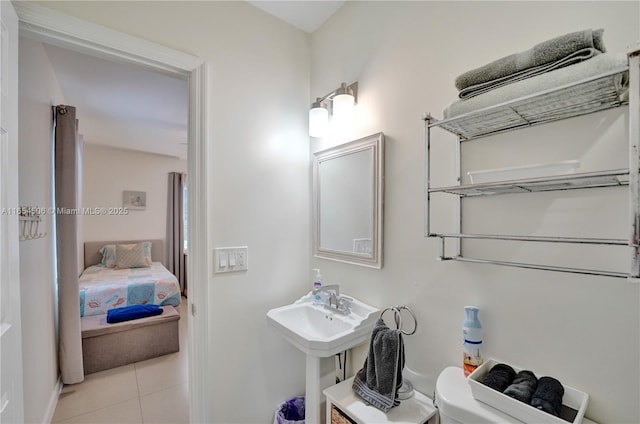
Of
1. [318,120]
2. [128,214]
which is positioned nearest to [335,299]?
[318,120]

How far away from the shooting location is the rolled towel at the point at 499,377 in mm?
861

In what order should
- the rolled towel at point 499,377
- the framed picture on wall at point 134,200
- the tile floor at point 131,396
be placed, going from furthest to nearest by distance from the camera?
1. the framed picture on wall at point 134,200
2. the tile floor at point 131,396
3. the rolled towel at point 499,377

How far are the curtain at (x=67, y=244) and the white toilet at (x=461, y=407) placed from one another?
273 cm

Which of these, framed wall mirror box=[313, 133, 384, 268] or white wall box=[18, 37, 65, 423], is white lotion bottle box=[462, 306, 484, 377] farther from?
white wall box=[18, 37, 65, 423]

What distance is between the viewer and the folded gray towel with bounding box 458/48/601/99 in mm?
713

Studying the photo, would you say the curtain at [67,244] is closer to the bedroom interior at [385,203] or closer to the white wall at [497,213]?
the bedroom interior at [385,203]

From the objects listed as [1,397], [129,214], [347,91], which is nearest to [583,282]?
[347,91]

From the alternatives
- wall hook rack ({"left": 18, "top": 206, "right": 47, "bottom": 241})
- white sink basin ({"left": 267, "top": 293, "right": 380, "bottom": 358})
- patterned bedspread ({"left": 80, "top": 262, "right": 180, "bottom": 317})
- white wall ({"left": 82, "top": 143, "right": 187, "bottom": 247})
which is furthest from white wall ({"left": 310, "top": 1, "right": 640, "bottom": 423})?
white wall ({"left": 82, "top": 143, "right": 187, "bottom": 247})

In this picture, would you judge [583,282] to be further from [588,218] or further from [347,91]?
[347,91]

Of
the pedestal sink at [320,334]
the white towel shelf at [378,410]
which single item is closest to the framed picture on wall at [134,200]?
the pedestal sink at [320,334]

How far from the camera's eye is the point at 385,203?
1415mm

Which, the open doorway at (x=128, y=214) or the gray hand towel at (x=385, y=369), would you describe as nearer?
the gray hand towel at (x=385, y=369)

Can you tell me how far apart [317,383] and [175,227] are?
15.6ft

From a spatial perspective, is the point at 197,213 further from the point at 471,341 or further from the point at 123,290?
the point at 123,290
